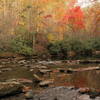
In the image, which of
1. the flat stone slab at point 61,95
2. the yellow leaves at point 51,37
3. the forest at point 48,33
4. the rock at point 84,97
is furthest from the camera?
the yellow leaves at point 51,37

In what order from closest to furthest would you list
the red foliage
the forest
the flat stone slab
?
1. the flat stone slab
2. the forest
3. the red foliage

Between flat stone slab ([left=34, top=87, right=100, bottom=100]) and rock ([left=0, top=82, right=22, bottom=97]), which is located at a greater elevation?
rock ([left=0, top=82, right=22, bottom=97])

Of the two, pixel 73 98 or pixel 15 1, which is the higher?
pixel 15 1

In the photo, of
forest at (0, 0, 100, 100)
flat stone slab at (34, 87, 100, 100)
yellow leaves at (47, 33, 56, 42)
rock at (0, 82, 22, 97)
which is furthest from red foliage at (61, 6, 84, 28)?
rock at (0, 82, 22, 97)

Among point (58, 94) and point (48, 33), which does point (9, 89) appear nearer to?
point (58, 94)

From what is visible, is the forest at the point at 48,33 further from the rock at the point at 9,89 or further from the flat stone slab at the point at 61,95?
the rock at the point at 9,89

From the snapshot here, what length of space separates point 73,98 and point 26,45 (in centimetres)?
1938

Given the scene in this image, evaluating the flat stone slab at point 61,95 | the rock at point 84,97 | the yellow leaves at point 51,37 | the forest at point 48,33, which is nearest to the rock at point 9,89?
the flat stone slab at point 61,95

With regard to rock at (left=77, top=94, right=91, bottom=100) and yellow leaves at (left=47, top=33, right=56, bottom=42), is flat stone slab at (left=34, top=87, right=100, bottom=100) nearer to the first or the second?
rock at (left=77, top=94, right=91, bottom=100)

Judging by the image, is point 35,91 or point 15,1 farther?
point 15,1

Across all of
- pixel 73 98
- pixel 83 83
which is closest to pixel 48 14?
pixel 83 83

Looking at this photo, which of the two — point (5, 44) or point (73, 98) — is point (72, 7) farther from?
point (73, 98)

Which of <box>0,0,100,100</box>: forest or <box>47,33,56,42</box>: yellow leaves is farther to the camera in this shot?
<box>47,33,56,42</box>: yellow leaves

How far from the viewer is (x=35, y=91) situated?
8664 mm
